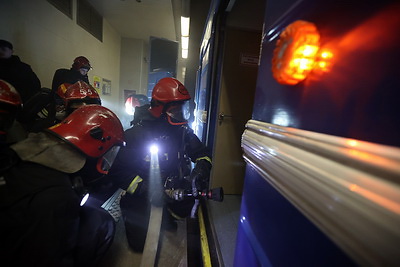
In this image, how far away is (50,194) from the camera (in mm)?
936

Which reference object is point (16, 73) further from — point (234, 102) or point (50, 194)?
point (234, 102)

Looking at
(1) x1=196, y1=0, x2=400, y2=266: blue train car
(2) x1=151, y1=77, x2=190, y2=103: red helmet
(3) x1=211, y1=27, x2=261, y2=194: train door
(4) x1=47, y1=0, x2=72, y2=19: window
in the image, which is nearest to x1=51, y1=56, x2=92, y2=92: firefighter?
(4) x1=47, y1=0, x2=72, y2=19: window

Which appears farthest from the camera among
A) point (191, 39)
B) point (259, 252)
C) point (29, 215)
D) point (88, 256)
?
point (191, 39)

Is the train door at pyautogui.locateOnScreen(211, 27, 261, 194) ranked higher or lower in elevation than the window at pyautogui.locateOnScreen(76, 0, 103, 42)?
lower

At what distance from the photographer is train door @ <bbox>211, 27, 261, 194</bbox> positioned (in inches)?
92.4

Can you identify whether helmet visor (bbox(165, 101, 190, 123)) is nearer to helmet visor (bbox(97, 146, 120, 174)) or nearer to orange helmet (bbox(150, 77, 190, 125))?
orange helmet (bbox(150, 77, 190, 125))

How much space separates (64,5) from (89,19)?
1.37m

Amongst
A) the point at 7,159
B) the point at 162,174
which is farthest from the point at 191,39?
the point at 7,159

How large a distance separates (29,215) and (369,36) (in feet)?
4.56

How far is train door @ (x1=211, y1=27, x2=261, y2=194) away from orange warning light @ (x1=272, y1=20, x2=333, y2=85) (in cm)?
181

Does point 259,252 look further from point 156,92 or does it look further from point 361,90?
point 156,92

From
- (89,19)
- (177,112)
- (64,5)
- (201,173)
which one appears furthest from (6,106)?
(89,19)

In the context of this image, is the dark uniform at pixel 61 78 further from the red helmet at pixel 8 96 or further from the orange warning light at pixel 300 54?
the orange warning light at pixel 300 54

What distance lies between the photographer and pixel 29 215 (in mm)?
885
